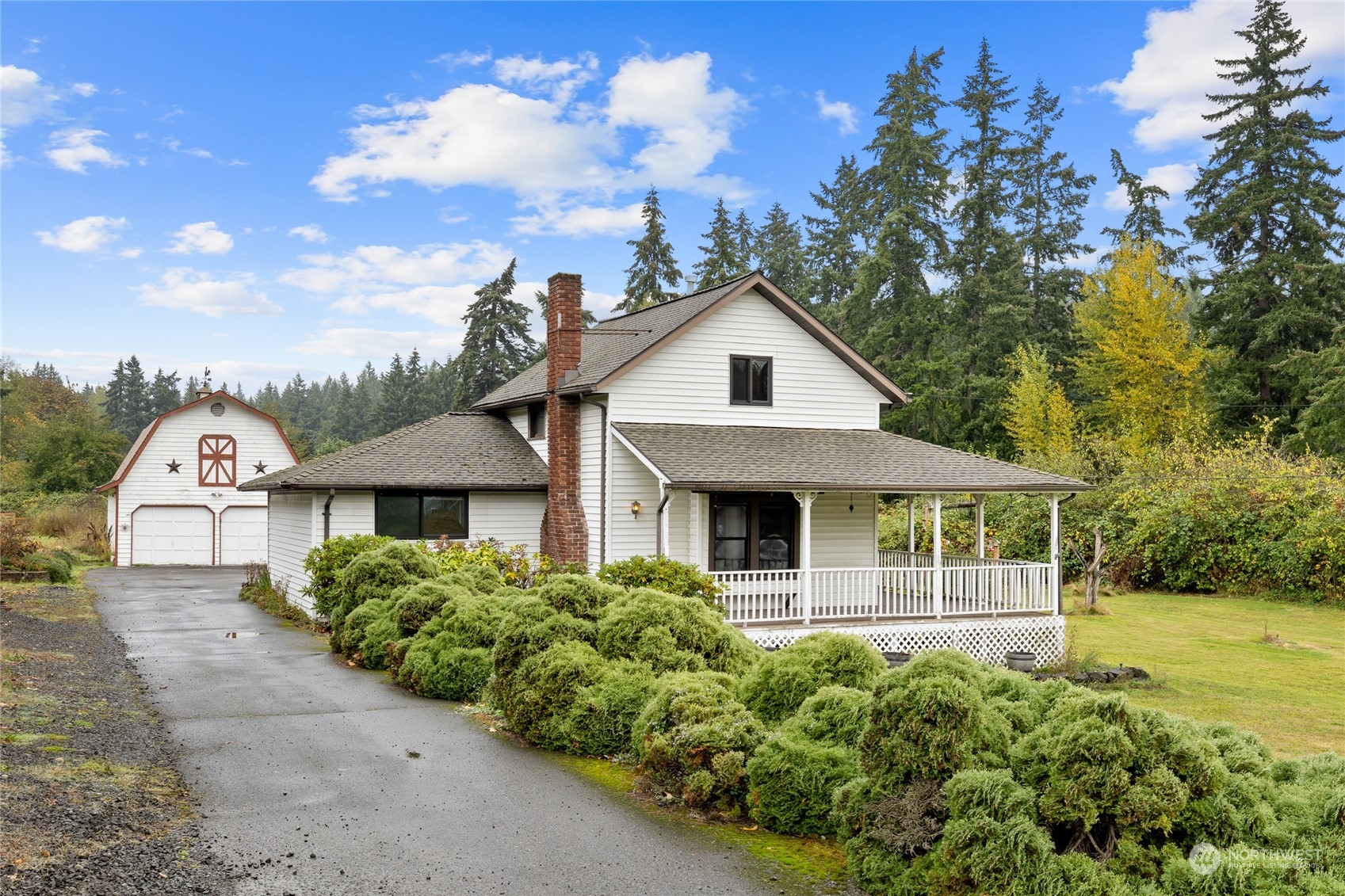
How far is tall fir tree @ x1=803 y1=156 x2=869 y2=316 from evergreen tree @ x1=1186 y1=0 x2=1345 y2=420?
18.4m

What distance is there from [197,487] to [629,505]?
2278cm

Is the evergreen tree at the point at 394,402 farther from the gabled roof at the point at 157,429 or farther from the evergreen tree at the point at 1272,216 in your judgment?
the evergreen tree at the point at 1272,216

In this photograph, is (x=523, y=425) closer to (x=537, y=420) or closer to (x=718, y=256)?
(x=537, y=420)

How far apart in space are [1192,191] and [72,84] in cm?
4309

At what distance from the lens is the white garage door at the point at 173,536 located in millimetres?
33188

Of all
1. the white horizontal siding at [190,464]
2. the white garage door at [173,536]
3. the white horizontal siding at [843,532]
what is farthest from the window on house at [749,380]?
the white garage door at [173,536]

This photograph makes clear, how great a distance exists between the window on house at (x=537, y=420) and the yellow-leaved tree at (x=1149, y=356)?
24917mm

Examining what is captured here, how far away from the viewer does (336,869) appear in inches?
232

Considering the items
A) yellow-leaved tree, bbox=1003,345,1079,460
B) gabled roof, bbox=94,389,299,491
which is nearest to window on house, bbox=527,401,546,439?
gabled roof, bbox=94,389,299,491

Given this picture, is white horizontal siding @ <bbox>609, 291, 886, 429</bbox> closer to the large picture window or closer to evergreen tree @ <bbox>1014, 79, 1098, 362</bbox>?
the large picture window

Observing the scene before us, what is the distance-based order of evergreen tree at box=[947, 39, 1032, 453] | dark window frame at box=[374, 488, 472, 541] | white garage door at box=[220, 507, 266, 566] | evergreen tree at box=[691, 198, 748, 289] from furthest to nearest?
evergreen tree at box=[691, 198, 748, 289], evergreen tree at box=[947, 39, 1032, 453], white garage door at box=[220, 507, 266, 566], dark window frame at box=[374, 488, 472, 541]

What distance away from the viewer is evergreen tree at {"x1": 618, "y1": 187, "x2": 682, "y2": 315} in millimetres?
53562

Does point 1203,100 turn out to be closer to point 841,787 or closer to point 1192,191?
point 1192,191

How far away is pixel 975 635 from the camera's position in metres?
16.9
